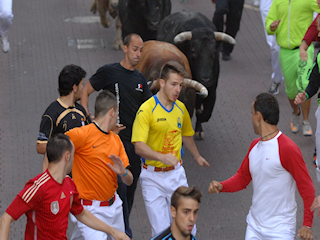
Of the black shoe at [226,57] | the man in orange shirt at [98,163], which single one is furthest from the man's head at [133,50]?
the black shoe at [226,57]

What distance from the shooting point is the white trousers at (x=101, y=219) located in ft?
16.5

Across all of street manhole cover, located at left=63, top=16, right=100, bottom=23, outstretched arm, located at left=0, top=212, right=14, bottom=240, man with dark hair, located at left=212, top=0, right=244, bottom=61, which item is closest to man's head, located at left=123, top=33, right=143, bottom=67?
outstretched arm, located at left=0, top=212, right=14, bottom=240

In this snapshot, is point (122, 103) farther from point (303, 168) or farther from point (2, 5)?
point (2, 5)

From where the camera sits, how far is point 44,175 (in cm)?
424

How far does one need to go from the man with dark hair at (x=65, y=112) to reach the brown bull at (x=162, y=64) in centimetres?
230

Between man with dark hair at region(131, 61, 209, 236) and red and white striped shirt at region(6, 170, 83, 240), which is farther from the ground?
red and white striped shirt at region(6, 170, 83, 240)

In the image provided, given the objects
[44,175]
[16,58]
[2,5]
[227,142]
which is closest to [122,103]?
[44,175]

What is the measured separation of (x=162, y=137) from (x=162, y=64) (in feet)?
9.09

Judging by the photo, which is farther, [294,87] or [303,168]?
[294,87]

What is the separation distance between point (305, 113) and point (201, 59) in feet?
7.27

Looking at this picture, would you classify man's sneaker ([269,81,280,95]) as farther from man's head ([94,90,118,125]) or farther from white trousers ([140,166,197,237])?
man's head ([94,90,118,125])

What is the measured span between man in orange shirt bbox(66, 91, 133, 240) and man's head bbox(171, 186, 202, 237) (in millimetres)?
979

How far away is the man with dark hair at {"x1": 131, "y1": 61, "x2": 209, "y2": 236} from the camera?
567cm

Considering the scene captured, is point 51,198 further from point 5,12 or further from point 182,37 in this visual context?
point 5,12
